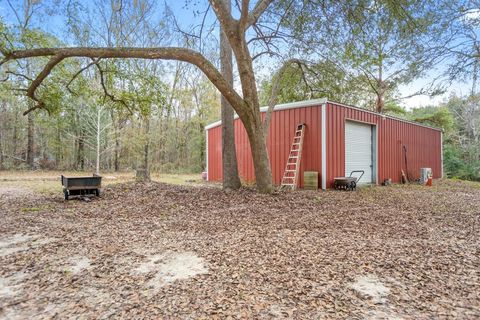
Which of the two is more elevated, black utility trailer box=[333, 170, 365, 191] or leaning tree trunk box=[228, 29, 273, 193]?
leaning tree trunk box=[228, 29, 273, 193]

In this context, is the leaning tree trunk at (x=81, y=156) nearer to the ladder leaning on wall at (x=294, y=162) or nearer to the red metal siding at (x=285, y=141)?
the red metal siding at (x=285, y=141)

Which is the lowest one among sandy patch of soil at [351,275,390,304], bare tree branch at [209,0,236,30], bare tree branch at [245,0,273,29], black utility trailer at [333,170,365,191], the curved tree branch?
sandy patch of soil at [351,275,390,304]

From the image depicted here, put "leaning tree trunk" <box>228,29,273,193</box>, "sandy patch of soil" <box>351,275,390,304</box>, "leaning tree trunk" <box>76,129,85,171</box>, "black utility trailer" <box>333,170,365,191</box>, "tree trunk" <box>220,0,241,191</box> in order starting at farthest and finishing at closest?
"leaning tree trunk" <box>76,129,85,171</box> → "black utility trailer" <box>333,170,365,191</box> → "tree trunk" <box>220,0,241,191</box> → "leaning tree trunk" <box>228,29,273,193</box> → "sandy patch of soil" <box>351,275,390,304</box>

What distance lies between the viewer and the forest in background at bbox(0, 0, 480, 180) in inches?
271

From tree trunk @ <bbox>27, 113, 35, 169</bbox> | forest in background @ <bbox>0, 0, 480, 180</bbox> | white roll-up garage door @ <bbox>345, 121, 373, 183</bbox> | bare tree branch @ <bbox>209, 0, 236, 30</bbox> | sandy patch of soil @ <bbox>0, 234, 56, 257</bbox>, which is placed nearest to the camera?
sandy patch of soil @ <bbox>0, 234, 56, 257</bbox>

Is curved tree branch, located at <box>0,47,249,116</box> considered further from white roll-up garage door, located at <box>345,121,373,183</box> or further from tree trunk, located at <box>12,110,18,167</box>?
tree trunk, located at <box>12,110,18,167</box>

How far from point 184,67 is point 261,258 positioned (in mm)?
17302

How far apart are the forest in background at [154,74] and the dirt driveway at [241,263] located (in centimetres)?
365

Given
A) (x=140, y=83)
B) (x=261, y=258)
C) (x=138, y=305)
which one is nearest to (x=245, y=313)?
(x=138, y=305)

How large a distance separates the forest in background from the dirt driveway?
3.65 meters

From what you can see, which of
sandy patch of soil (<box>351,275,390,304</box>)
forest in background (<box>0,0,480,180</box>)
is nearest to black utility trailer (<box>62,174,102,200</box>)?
forest in background (<box>0,0,480,180</box>)

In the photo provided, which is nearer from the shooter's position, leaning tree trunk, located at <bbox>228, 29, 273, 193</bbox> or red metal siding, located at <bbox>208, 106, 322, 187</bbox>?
leaning tree trunk, located at <bbox>228, 29, 273, 193</bbox>

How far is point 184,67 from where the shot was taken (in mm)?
18453

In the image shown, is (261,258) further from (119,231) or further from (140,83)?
(140,83)
